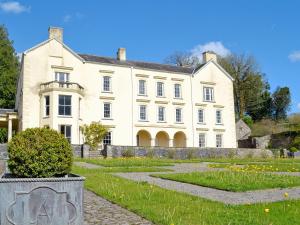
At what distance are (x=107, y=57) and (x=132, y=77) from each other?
4.24 metres

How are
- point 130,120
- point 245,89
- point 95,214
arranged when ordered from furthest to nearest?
point 245,89 → point 130,120 → point 95,214

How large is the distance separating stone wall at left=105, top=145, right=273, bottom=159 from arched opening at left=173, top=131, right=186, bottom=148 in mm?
7422

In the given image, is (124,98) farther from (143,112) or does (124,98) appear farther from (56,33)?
(56,33)

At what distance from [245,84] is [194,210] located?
61063 millimetres

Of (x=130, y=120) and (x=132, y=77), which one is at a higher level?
(x=132, y=77)

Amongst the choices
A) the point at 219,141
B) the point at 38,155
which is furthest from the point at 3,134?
the point at 38,155

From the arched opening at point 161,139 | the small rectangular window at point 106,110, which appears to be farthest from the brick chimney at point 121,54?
the arched opening at point 161,139

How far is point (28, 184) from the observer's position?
5.75 m

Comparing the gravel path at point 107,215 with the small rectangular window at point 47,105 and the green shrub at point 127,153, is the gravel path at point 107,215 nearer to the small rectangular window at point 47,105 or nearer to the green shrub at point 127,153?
the green shrub at point 127,153

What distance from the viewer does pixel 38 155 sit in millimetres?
6625

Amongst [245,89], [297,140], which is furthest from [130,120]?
[245,89]

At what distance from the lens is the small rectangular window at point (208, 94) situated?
153ft

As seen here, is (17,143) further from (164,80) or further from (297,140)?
(297,140)

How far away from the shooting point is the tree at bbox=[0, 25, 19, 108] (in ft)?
178
